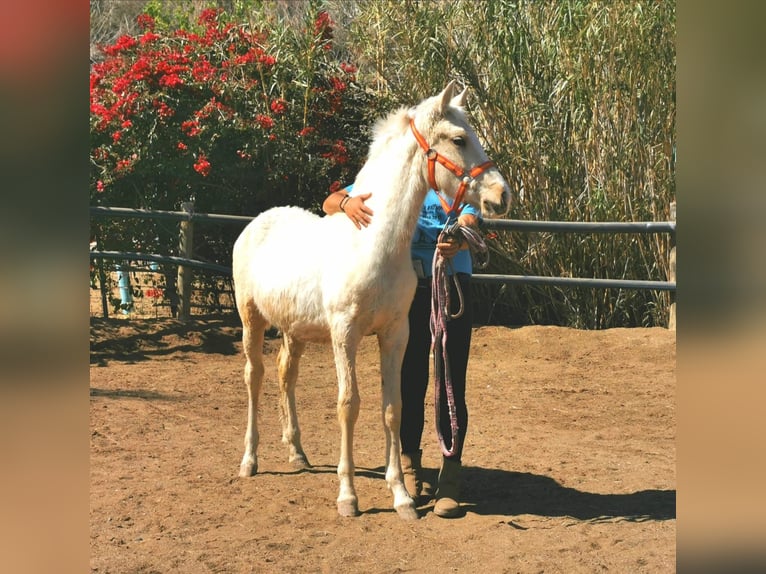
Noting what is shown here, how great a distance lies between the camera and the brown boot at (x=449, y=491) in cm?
433

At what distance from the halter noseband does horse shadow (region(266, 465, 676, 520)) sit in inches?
60.1

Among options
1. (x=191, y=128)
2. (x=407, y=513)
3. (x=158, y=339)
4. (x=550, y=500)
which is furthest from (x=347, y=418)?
(x=191, y=128)

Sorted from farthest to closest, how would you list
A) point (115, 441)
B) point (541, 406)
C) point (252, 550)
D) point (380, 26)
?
point (380, 26) → point (541, 406) → point (115, 441) → point (252, 550)

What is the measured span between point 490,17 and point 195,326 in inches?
173

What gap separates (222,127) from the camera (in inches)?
380

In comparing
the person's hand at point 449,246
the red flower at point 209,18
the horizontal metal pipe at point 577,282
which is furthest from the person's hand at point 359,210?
the red flower at point 209,18

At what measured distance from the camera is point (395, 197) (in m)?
4.21

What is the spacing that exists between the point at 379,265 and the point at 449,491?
1.19 metres

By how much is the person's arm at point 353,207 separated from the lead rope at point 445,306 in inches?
14.7

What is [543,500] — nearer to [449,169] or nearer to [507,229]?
[449,169]
